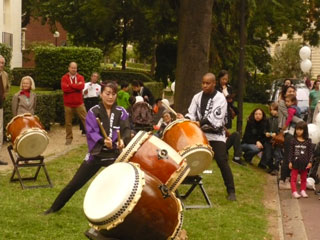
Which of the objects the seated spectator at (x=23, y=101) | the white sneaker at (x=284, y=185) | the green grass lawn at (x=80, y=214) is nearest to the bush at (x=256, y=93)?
the white sneaker at (x=284, y=185)

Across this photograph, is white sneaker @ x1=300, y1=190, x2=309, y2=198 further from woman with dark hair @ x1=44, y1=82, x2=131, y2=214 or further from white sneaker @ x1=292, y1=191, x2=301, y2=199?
woman with dark hair @ x1=44, y1=82, x2=131, y2=214

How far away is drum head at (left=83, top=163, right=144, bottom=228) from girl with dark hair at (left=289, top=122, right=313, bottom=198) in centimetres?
510

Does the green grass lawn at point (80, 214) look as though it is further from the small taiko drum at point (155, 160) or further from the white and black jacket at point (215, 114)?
the small taiko drum at point (155, 160)

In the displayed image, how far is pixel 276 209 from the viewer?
9.32m

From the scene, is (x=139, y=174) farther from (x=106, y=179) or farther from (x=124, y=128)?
(x=124, y=128)

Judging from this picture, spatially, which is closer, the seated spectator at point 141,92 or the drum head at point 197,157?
the drum head at point 197,157

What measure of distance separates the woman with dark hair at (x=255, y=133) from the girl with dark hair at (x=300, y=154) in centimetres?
237

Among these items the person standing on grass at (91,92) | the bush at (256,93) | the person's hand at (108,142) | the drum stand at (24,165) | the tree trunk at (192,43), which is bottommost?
the bush at (256,93)

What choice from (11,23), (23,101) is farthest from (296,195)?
(11,23)

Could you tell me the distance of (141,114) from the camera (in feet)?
46.0

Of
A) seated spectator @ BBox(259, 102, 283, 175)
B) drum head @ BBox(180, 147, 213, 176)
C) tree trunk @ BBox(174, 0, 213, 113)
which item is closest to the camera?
drum head @ BBox(180, 147, 213, 176)

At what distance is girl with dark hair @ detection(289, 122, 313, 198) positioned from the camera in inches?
391

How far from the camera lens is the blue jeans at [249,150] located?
12609 mm

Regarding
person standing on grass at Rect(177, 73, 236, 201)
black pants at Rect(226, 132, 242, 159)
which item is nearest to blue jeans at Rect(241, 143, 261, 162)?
black pants at Rect(226, 132, 242, 159)
